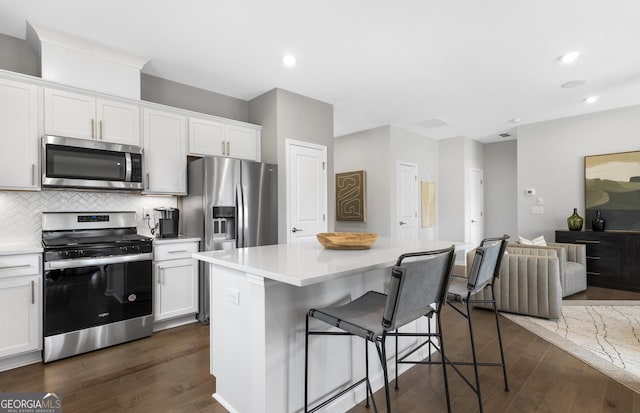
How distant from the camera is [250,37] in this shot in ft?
9.44

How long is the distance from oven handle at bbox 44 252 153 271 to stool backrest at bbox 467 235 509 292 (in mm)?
2739

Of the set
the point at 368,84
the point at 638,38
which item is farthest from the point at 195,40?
the point at 638,38

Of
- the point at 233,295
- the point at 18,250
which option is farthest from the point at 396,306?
the point at 18,250

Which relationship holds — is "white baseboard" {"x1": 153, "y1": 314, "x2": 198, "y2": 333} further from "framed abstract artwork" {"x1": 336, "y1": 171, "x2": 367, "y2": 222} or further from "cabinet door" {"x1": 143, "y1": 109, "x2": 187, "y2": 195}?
"framed abstract artwork" {"x1": 336, "y1": 171, "x2": 367, "y2": 222}

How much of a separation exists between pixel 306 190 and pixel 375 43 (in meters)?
1.94

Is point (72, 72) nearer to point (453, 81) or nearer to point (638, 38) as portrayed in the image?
point (453, 81)

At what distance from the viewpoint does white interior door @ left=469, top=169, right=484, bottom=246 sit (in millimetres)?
6984

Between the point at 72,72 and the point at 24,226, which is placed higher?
the point at 72,72

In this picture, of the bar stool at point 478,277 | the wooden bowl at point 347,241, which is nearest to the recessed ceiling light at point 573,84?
the bar stool at point 478,277

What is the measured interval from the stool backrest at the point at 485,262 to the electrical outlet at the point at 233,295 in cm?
132

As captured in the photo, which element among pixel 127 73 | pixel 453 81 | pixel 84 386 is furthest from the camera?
pixel 453 81

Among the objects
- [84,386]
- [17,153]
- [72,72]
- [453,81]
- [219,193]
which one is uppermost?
[453,81]

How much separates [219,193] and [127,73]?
1.46m

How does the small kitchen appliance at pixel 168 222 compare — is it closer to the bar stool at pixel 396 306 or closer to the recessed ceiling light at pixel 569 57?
the bar stool at pixel 396 306
